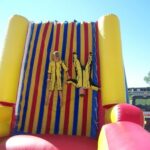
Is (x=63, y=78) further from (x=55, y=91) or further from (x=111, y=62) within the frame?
(x=111, y=62)

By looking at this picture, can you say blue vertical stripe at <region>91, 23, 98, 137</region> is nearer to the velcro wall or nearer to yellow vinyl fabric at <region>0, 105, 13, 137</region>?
the velcro wall

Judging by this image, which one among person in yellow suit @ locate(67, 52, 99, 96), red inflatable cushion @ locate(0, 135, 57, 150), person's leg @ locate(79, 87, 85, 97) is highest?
person in yellow suit @ locate(67, 52, 99, 96)

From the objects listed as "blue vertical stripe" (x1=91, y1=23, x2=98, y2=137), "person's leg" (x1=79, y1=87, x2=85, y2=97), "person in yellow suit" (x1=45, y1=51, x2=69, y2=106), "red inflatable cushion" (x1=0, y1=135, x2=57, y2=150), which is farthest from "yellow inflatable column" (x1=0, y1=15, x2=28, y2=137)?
"red inflatable cushion" (x1=0, y1=135, x2=57, y2=150)

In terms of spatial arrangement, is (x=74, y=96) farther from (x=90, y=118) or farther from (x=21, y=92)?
(x=21, y=92)

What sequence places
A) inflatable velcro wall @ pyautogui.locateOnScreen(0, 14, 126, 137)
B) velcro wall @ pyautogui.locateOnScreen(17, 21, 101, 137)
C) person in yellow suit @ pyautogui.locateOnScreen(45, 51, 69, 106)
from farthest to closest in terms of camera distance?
person in yellow suit @ pyautogui.locateOnScreen(45, 51, 69, 106) < velcro wall @ pyautogui.locateOnScreen(17, 21, 101, 137) < inflatable velcro wall @ pyautogui.locateOnScreen(0, 14, 126, 137)

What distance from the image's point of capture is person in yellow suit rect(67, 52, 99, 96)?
2941 millimetres

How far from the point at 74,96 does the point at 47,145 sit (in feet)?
4.08

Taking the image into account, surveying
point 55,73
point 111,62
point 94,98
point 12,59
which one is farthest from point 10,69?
point 111,62

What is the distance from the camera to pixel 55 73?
3.04 metres

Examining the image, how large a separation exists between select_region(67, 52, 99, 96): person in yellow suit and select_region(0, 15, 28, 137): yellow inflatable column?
542 mm

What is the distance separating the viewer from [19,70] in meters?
2.99

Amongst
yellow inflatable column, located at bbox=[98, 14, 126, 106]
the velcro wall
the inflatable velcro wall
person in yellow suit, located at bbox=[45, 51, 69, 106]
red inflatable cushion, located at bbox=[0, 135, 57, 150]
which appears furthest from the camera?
person in yellow suit, located at bbox=[45, 51, 69, 106]

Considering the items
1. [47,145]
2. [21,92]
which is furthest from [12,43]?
[47,145]

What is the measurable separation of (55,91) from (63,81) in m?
0.13
